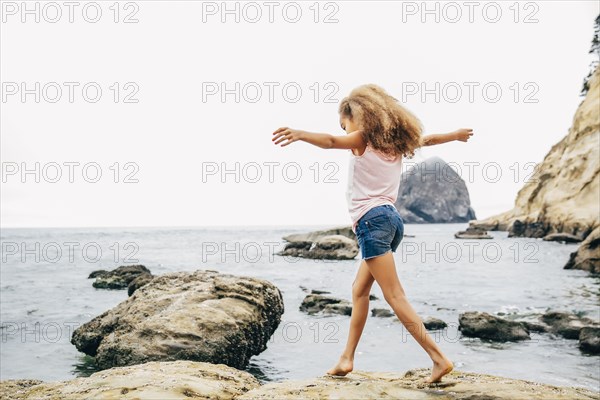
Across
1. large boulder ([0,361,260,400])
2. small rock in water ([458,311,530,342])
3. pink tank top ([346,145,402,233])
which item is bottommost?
small rock in water ([458,311,530,342])

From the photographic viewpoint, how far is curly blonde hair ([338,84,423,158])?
346 cm

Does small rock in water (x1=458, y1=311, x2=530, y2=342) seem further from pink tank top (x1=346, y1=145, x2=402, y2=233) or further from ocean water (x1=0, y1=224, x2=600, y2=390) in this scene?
pink tank top (x1=346, y1=145, x2=402, y2=233)

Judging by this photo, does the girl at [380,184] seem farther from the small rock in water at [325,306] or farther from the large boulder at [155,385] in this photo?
the small rock in water at [325,306]

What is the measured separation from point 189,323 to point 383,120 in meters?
4.55

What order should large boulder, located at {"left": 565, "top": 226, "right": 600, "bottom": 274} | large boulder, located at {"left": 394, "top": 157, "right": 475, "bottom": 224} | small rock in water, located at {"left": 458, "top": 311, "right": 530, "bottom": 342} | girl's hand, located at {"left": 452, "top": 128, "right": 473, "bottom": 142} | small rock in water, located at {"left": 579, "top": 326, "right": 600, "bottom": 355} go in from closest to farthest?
1. girl's hand, located at {"left": 452, "top": 128, "right": 473, "bottom": 142}
2. small rock in water, located at {"left": 579, "top": 326, "right": 600, "bottom": 355}
3. small rock in water, located at {"left": 458, "top": 311, "right": 530, "bottom": 342}
4. large boulder, located at {"left": 565, "top": 226, "right": 600, "bottom": 274}
5. large boulder, located at {"left": 394, "top": 157, "right": 475, "bottom": 224}

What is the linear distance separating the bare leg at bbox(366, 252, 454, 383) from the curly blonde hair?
780mm

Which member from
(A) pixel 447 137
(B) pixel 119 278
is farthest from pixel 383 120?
(B) pixel 119 278

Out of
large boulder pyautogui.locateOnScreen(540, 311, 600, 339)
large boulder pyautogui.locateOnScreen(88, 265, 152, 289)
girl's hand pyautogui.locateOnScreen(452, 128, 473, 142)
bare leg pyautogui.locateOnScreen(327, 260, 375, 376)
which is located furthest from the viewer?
large boulder pyautogui.locateOnScreen(88, 265, 152, 289)

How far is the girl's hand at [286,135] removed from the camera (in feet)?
9.76

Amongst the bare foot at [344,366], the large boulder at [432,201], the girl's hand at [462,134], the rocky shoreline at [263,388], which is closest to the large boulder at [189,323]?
the rocky shoreline at [263,388]

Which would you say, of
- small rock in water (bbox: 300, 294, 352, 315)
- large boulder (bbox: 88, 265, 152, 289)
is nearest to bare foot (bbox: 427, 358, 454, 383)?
small rock in water (bbox: 300, 294, 352, 315)

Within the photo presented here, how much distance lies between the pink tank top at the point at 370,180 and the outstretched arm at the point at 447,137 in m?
0.35

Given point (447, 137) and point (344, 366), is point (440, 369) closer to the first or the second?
point (344, 366)

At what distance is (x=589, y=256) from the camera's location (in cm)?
2252
